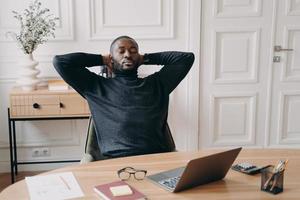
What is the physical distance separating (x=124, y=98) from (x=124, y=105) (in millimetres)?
42

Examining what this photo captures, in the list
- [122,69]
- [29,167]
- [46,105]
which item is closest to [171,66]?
[122,69]

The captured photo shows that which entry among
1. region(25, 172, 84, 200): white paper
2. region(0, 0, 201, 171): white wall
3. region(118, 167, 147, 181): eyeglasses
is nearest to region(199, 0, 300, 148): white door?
region(0, 0, 201, 171): white wall

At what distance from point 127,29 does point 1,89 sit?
1.18 meters

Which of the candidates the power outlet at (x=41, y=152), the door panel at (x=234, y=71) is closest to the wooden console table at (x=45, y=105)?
the power outlet at (x=41, y=152)

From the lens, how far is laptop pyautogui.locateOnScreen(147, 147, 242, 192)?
1321 mm

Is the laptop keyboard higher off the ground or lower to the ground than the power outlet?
higher

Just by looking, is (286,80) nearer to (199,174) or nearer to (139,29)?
(139,29)

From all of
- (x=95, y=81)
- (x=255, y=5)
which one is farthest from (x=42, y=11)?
(x=255, y=5)

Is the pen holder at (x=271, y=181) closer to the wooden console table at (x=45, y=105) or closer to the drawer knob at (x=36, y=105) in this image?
the wooden console table at (x=45, y=105)

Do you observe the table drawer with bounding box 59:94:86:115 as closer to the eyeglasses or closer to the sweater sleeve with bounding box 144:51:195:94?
the sweater sleeve with bounding box 144:51:195:94

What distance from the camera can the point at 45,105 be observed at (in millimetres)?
3051

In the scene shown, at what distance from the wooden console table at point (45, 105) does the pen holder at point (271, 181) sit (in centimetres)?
194

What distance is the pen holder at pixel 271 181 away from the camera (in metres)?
1.37

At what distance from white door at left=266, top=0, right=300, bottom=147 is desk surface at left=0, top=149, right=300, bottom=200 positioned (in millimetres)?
1948
